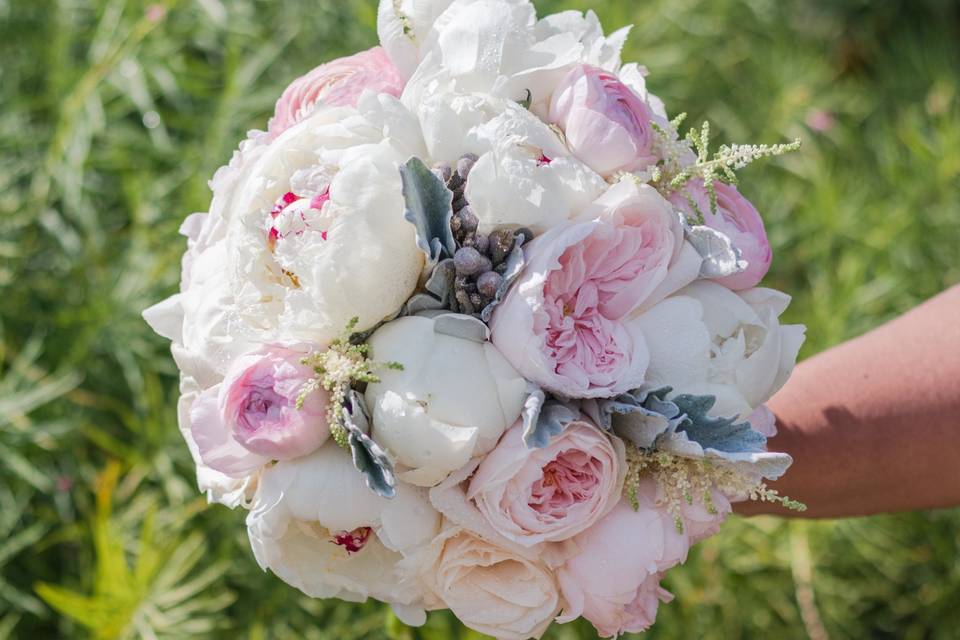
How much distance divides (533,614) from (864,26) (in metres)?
2.12

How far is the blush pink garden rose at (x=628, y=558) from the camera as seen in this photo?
23.2 inches

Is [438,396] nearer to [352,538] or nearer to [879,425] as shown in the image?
[352,538]

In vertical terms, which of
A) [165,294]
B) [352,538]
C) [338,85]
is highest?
[338,85]

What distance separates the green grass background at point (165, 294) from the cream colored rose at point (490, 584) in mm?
452

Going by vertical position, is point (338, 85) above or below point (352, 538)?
above

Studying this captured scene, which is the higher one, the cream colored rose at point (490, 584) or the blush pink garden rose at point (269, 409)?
the blush pink garden rose at point (269, 409)

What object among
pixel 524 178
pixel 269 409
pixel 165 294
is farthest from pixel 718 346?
pixel 165 294

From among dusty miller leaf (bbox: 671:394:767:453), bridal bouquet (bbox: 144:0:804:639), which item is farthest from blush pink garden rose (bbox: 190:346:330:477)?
dusty miller leaf (bbox: 671:394:767:453)

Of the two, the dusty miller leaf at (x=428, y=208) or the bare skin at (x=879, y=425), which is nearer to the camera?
the dusty miller leaf at (x=428, y=208)

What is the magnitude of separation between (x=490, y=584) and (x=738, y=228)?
0.28 meters

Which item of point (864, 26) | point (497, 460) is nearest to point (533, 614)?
point (497, 460)

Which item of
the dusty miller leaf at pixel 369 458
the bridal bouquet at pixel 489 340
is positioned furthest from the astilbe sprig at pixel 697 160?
the dusty miller leaf at pixel 369 458

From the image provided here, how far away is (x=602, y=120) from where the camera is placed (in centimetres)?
58

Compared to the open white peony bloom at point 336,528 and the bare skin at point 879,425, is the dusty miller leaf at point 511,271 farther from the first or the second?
the bare skin at point 879,425
